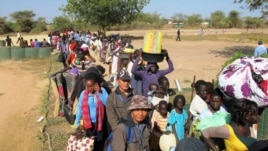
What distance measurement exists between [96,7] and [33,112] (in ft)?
86.1

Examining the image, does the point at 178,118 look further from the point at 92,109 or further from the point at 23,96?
the point at 23,96

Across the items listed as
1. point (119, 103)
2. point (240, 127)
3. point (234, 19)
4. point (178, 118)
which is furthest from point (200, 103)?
point (234, 19)

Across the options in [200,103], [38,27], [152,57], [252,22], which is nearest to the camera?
[200,103]

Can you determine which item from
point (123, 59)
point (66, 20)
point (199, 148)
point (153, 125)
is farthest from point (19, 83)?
point (66, 20)

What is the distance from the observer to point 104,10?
116 ft

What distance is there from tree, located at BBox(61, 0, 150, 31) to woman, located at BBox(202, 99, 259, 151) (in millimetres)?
32156

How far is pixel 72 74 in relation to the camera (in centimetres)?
784

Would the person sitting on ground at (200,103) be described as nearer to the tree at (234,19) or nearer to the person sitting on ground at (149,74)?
the person sitting on ground at (149,74)

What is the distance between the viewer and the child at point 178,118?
5207 millimetres

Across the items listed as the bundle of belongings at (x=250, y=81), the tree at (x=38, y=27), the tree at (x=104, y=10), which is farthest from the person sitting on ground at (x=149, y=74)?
the tree at (x=38, y=27)

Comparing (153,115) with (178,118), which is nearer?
(178,118)

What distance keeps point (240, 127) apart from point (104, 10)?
109ft

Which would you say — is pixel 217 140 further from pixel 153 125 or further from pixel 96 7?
pixel 96 7

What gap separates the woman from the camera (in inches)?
121
